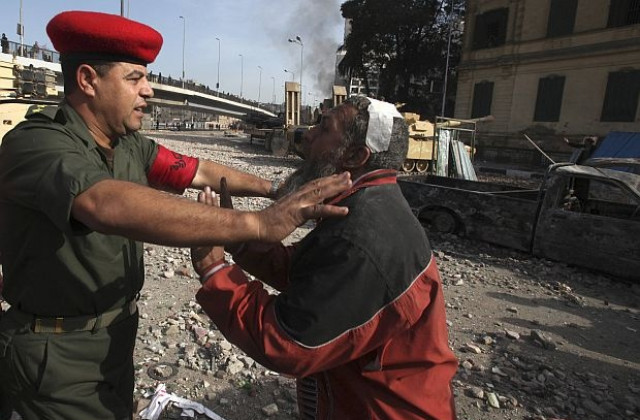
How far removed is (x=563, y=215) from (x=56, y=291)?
670 centimetres

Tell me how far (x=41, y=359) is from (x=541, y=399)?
11.6 feet

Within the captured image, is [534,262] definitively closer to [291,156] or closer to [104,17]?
[104,17]

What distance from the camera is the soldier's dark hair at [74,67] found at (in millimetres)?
1671

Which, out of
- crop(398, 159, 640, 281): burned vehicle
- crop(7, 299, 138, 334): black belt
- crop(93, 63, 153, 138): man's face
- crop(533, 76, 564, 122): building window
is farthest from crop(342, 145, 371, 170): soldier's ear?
crop(533, 76, 564, 122): building window

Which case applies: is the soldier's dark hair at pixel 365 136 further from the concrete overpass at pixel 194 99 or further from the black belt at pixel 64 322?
the concrete overpass at pixel 194 99

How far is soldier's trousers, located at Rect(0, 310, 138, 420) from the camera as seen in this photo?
1686 millimetres

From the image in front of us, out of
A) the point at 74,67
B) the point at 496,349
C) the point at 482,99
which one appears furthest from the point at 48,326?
the point at 482,99

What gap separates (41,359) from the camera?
1686 millimetres

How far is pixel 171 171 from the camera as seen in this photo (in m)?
2.31

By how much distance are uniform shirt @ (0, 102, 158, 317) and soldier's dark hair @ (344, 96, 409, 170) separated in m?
0.88

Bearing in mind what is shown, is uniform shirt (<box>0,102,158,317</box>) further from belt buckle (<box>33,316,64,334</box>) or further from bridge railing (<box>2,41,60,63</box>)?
bridge railing (<box>2,41,60,63</box>)

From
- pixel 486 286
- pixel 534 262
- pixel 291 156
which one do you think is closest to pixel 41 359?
pixel 486 286

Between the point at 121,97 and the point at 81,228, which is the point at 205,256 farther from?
the point at 121,97

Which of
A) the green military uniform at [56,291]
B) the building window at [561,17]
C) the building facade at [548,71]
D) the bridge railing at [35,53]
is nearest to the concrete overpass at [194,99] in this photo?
the bridge railing at [35,53]
